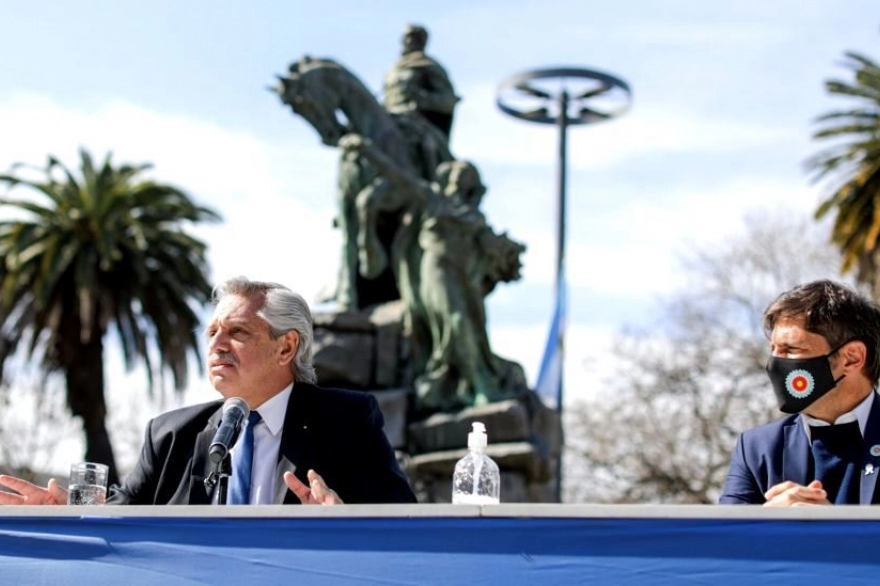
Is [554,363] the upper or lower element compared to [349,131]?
lower

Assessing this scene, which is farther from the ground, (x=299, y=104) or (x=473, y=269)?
(x=299, y=104)

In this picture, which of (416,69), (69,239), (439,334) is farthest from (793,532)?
(69,239)

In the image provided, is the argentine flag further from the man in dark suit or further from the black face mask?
the black face mask

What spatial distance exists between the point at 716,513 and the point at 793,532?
6.2 inches

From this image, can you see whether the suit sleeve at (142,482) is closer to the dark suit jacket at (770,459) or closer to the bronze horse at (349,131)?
the dark suit jacket at (770,459)

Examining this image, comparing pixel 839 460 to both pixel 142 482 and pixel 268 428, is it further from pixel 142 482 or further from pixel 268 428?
pixel 142 482

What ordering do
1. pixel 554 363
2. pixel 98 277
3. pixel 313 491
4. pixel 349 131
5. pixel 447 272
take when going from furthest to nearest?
pixel 98 277
pixel 554 363
pixel 349 131
pixel 447 272
pixel 313 491

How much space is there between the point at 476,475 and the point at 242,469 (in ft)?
2.18

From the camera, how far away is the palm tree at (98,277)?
25.3 metres

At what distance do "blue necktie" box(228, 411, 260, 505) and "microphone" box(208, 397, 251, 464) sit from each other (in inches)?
4.9

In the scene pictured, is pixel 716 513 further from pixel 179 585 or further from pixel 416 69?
pixel 416 69

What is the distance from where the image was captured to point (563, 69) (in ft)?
67.9

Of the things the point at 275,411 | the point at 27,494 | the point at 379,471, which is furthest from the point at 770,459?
the point at 27,494

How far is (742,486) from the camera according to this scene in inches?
178
